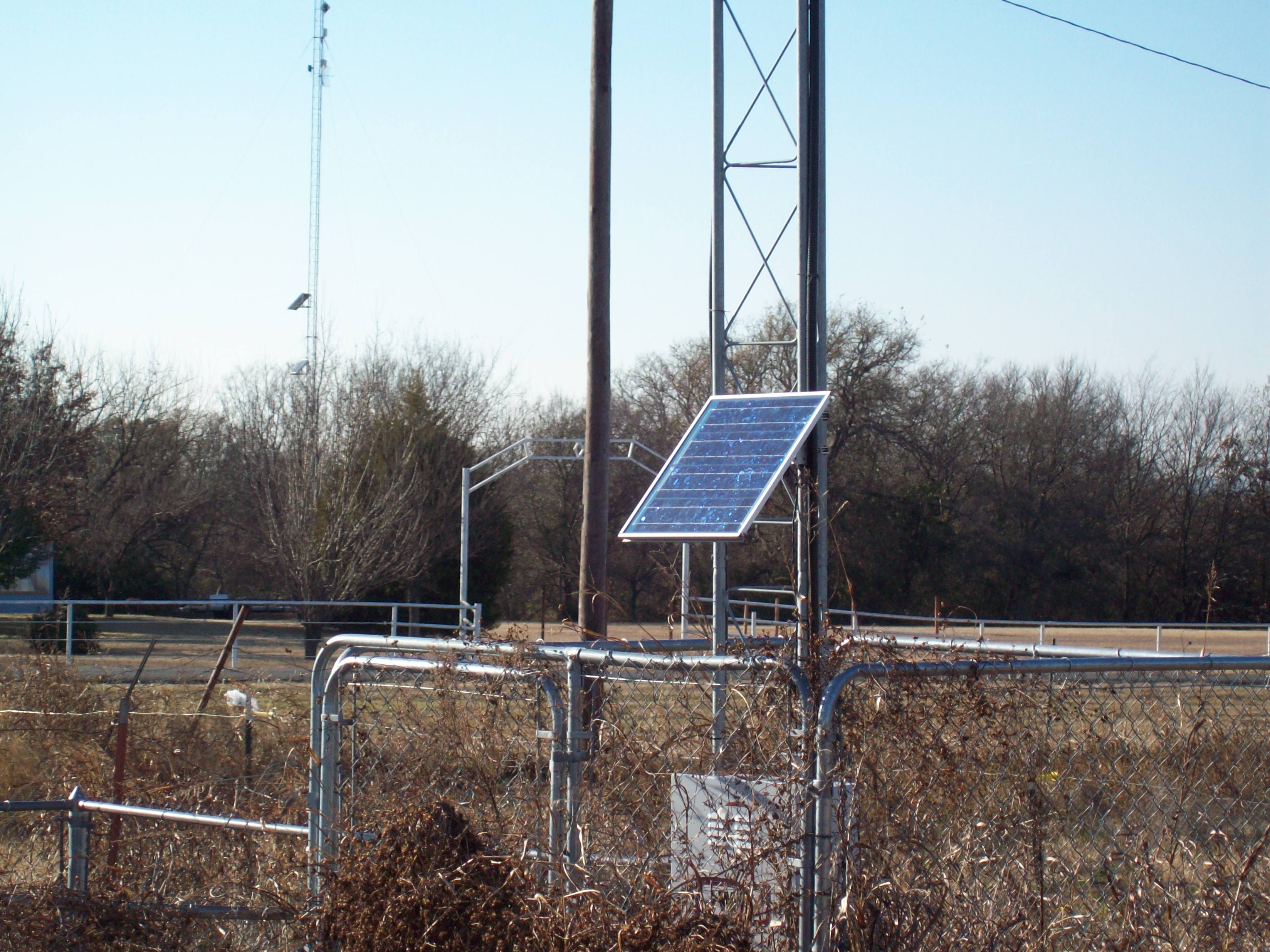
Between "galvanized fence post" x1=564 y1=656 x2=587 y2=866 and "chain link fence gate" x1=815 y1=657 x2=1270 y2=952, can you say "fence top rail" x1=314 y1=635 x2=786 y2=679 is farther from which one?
"chain link fence gate" x1=815 y1=657 x2=1270 y2=952

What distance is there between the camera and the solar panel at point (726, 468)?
202 inches

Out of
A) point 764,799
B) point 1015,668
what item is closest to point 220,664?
point 764,799

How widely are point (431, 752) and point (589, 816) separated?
90cm

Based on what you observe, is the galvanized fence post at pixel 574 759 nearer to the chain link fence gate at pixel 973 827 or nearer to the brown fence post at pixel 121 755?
the chain link fence gate at pixel 973 827

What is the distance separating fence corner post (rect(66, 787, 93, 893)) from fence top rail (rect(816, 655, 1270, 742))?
3037 millimetres

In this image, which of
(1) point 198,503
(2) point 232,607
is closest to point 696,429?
(2) point 232,607

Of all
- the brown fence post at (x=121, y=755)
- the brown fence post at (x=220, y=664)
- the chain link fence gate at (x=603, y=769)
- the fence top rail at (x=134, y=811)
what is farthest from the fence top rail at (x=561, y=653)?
the brown fence post at (x=220, y=664)

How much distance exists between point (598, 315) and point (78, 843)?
23.8 ft

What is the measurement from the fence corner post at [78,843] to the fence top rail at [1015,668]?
120 inches

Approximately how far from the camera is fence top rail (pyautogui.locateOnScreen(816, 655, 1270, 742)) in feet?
10.7

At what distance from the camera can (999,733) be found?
3602 mm

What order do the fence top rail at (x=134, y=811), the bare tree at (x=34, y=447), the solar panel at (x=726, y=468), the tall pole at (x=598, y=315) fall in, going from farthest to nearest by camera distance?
1. the bare tree at (x=34, y=447)
2. the tall pole at (x=598, y=315)
3. the solar panel at (x=726, y=468)
4. the fence top rail at (x=134, y=811)

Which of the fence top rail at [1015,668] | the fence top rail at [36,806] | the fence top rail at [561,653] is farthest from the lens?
the fence top rail at [36,806]

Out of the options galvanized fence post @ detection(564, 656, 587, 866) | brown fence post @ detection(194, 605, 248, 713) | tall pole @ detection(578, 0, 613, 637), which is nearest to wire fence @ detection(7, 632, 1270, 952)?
galvanized fence post @ detection(564, 656, 587, 866)
